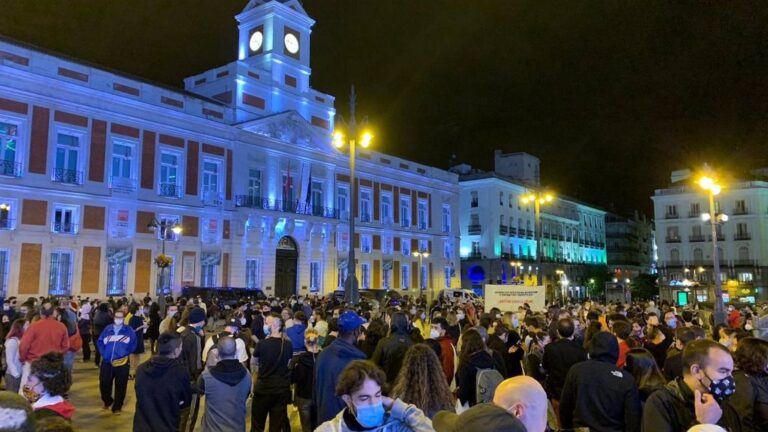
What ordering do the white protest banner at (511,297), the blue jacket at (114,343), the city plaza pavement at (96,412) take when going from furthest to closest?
the white protest banner at (511,297) < the blue jacket at (114,343) < the city plaza pavement at (96,412)

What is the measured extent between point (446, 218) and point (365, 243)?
12.4 metres

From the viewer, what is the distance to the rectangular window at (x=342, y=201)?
44.4 metres

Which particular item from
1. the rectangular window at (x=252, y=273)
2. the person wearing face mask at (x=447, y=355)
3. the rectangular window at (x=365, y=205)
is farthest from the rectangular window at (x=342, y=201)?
the person wearing face mask at (x=447, y=355)

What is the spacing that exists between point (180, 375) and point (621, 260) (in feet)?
319

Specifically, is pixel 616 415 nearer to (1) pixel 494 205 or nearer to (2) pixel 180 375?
(2) pixel 180 375

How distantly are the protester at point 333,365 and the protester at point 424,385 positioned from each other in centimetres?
133

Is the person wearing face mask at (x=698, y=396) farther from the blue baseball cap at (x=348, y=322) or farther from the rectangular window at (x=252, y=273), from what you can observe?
the rectangular window at (x=252, y=273)

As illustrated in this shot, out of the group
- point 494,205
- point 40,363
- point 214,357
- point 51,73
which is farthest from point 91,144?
point 494,205

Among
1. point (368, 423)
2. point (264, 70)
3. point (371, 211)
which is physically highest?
point (264, 70)

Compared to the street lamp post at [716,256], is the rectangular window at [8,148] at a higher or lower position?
higher

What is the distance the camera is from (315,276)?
4169 centimetres

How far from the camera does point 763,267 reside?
197 ft

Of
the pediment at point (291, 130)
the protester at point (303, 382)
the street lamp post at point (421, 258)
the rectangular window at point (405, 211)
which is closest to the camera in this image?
the protester at point (303, 382)

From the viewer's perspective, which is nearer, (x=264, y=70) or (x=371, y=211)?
(x=264, y=70)
